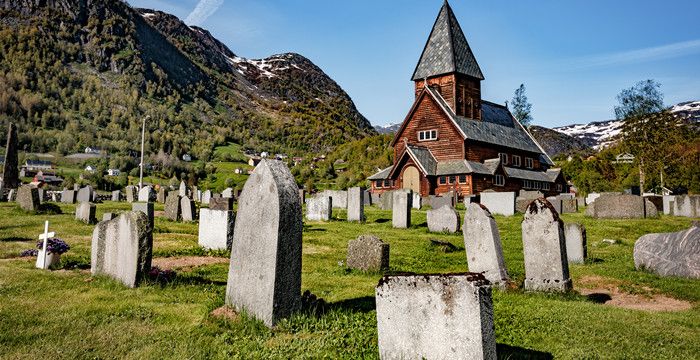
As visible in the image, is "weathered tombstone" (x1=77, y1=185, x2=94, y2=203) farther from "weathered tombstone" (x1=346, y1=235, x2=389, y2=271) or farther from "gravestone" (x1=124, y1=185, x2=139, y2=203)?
"weathered tombstone" (x1=346, y1=235, x2=389, y2=271)

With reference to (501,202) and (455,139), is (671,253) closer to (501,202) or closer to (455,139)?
(501,202)

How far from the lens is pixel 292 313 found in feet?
19.6

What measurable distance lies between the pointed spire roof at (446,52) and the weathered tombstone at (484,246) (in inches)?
1606

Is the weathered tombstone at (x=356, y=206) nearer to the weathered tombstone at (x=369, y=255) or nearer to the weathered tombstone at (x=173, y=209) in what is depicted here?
the weathered tombstone at (x=173, y=209)

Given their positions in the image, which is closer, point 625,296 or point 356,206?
point 625,296

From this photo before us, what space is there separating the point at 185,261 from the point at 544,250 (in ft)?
27.8

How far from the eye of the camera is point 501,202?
26016 mm

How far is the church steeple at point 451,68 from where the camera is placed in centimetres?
4784

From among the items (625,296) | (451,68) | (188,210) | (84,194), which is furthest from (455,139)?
(625,296)

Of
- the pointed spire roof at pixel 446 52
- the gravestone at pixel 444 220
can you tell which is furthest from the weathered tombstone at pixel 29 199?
the pointed spire roof at pixel 446 52

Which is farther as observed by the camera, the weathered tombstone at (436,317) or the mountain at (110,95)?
the mountain at (110,95)

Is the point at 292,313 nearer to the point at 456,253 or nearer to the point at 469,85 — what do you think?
the point at 456,253

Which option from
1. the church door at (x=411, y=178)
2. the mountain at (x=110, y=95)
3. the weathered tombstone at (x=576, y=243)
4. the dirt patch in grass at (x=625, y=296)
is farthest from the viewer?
the mountain at (x=110, y=95)

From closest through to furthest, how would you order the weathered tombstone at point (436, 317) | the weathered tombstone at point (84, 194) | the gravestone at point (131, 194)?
the weathered tombstone at point (436, 317) < the weathered tombstone at point (84, 194) < the gravestone at point (131, 194)
